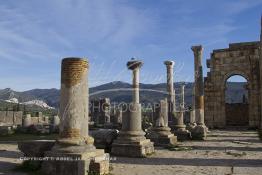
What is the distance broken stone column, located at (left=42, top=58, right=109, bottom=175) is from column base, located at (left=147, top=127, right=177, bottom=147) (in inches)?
287

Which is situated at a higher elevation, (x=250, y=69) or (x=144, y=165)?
(x=250, y=69)

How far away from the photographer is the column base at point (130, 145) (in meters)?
12.5

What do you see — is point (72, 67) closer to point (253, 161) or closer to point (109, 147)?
point (109, 147)

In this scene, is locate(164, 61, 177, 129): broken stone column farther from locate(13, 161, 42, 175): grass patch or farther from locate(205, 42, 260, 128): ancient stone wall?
locate(13, 161, 42, 175): grass patch

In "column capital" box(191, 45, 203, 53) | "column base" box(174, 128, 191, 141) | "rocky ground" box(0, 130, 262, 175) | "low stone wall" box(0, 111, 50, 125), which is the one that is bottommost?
"rocky ground" box(0, 130, 262, 175)

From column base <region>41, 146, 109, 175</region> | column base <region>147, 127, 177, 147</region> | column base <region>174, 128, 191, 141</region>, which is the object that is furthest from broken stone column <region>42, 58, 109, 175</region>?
column base <region>174, 128, 191, 141</region>

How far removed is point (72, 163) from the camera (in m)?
8.05

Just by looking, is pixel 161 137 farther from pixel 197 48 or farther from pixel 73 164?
pixel 197 48

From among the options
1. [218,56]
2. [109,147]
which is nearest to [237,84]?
[218,56]

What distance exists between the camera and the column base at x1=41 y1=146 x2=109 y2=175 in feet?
26.3

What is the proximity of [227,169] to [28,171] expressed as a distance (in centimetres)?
525

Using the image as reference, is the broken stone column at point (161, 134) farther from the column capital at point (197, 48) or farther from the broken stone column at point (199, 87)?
the column capital at point (197, 48)

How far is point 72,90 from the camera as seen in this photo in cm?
885

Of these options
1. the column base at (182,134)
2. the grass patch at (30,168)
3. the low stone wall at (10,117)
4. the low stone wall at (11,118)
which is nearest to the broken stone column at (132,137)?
the grass patch at (30,168)
